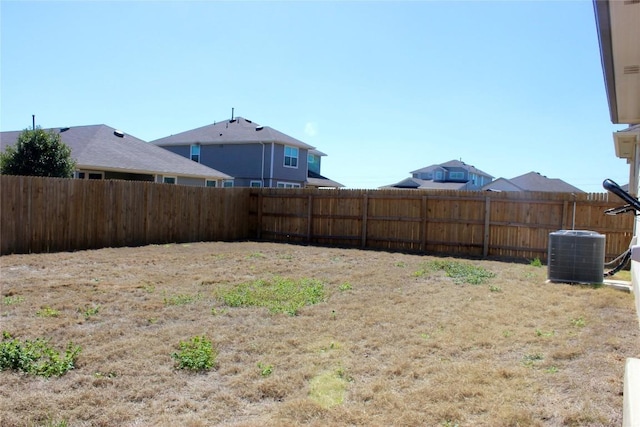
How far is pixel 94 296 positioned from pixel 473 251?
30.7 feet

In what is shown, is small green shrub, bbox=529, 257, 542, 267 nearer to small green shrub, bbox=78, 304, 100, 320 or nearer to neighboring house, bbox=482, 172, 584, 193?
small green shrub, bbox=78, 304, 100, 320

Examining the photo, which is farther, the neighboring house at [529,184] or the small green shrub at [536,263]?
the neighboring house at [529,184]

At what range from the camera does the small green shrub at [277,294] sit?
6.05 metres

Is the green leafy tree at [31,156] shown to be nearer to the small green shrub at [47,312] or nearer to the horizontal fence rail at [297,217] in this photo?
the horizontal fence rail at [297,217]

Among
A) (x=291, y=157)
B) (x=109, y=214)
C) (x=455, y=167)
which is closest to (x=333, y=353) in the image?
(x=109, y=214)

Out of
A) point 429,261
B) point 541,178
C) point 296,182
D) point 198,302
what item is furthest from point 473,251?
point 541,178

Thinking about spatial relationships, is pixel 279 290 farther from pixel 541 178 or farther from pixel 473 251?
pixel 541 178

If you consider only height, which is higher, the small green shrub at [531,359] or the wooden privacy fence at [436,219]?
the wooden privacy fence at [436,219]

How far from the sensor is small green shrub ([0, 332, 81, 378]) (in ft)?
12.3

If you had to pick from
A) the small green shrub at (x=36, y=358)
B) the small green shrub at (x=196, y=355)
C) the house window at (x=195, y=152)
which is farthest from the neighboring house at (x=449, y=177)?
the small green shrub at (x=36, y=358)

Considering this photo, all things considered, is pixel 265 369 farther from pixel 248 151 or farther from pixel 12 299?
pixel 248 151

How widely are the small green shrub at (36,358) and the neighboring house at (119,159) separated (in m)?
13.9

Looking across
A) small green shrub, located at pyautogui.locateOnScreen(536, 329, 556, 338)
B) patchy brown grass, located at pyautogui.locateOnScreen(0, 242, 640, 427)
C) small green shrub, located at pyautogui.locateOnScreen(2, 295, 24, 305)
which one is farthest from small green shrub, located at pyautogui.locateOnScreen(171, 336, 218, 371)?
small green shrub, located at pyautogui.locateOnScreen(536, 329, 556, 338)

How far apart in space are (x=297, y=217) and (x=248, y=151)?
476 inches
